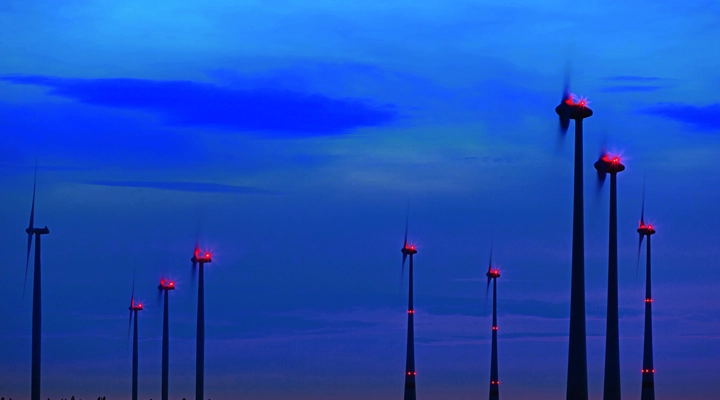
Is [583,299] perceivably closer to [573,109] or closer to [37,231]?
[573,109]

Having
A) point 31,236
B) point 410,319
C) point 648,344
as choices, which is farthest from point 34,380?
point 648,344

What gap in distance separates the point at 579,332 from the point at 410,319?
8545 cm

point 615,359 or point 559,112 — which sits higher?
point 559,112

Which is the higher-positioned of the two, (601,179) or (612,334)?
(601,179)

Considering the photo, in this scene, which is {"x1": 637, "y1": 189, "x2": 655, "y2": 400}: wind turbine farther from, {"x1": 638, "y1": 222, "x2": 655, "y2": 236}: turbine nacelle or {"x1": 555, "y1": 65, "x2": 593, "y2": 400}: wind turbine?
{"x1": 555, "y1": 65, "x2": 593, "y2": 400}: wind turbine

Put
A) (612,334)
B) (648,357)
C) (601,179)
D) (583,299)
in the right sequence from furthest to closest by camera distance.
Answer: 1. (648,357)
2. (601,179)
3. (612,334)
4. (583,299)

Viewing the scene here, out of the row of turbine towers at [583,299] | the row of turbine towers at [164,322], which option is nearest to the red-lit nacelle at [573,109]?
the row of turbine towers at [583,299]

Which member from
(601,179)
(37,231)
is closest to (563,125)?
(601,179)

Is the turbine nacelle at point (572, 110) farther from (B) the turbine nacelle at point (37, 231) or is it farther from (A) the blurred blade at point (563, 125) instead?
(B) the turbine nacelle at point (37, 231)

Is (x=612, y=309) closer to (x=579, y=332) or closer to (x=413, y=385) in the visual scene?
(x=579, y=332)

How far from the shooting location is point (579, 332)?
306 ft

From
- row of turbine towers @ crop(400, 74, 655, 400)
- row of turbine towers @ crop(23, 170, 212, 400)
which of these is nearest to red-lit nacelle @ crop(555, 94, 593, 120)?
row of turbine towers @ crop(400, 74, 655, 400)

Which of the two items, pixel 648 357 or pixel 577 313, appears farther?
pixel 648 357

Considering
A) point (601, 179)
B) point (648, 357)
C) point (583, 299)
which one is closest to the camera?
point (583, 299)
